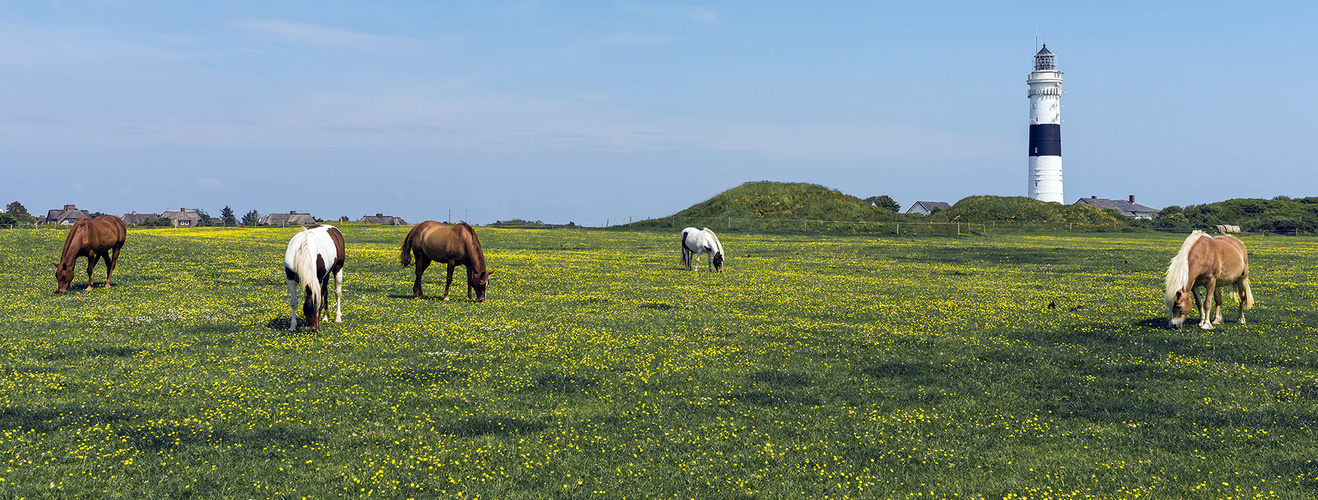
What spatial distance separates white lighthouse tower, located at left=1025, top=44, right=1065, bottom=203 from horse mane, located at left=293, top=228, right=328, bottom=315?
145m

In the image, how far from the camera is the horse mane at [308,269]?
1878 centimetres

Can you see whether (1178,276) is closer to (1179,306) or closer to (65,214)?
(1179,306)

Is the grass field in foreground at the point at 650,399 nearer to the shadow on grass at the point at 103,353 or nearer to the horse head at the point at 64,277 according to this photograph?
the shadow on grass at the point at 103,353

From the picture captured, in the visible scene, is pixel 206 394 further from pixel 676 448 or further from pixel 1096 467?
pixel 1096 467

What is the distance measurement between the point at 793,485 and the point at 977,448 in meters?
2.88

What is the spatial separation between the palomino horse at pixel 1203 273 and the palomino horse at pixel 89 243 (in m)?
30.3

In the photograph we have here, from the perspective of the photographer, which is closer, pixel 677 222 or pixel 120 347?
pixel 120 347

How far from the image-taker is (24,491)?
909 cm

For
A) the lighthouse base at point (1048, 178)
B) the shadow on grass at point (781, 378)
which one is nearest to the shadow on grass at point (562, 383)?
the shadow on grass at point (781, 378)

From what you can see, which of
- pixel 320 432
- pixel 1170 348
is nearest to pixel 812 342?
pixel 1170 348

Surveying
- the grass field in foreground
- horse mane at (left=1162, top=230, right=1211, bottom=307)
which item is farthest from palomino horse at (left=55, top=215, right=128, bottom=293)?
horse mane at (left=1162, top=230, right=1211, bottom=307)

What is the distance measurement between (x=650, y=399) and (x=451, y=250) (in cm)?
1391

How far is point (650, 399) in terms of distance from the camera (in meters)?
13.3

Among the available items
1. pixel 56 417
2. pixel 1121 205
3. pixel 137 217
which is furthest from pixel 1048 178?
pixel 137 217
